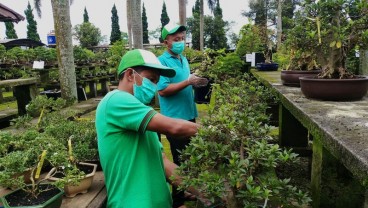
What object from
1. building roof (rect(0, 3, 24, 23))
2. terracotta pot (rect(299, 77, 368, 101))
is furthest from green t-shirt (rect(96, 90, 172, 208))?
building roof (rect(0, 3, 24, 23))

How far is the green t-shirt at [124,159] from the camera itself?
1.75m

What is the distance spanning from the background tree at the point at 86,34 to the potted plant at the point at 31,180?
28131 mm

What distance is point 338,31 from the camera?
217 cm

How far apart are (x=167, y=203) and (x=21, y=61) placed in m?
11.7

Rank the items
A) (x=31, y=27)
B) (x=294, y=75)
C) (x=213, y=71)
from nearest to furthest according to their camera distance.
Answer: (x=294, y=75)
(x=213, y=71)
(x=31, y=27)

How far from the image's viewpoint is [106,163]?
1.86m

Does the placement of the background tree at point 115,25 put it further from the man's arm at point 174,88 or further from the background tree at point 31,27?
the man's arm at point 174,88

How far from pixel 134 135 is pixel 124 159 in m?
0.14

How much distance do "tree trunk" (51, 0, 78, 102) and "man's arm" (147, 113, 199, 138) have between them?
4.95m

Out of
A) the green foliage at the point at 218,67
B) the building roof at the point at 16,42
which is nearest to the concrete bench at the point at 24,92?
the green foliage at the point at 218,67

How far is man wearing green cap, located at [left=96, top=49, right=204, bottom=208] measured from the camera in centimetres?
170

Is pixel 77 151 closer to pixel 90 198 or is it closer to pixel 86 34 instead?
pixel 90 198

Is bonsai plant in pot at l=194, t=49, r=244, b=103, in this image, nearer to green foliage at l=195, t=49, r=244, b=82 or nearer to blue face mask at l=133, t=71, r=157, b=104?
green foliage at l=195, t=49, r=244, b=82

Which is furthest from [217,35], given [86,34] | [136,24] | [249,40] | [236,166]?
[236,166]
